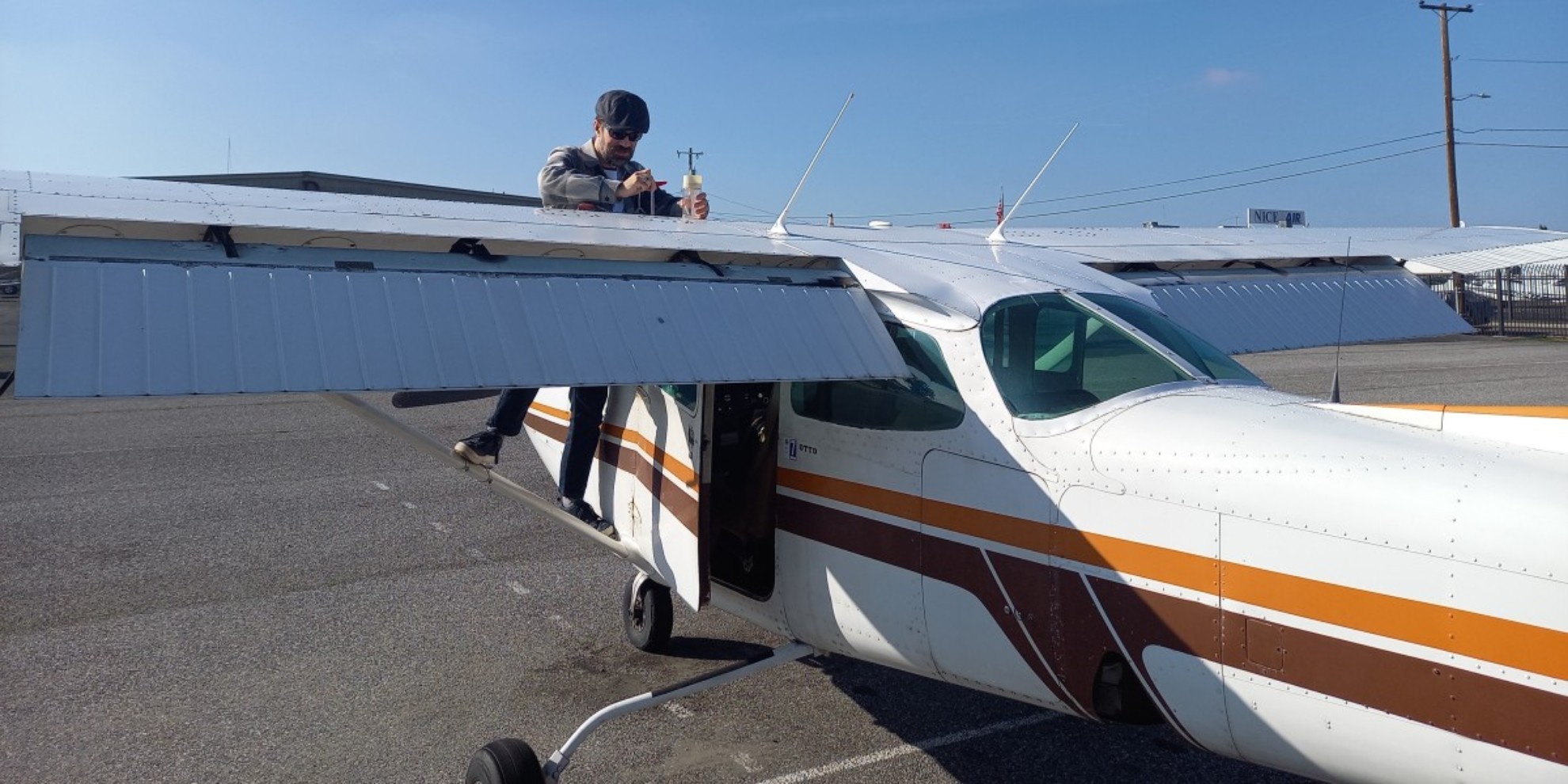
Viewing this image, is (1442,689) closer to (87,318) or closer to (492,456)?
(87,318)

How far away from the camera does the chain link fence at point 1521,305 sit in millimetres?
31969

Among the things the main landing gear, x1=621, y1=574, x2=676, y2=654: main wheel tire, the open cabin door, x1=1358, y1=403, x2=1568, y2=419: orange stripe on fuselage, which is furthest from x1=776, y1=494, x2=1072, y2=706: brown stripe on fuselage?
x1=621, y1=574, x2=676, y2=654: main wheel tire

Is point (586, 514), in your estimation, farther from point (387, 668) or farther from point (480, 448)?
point (387, 668)

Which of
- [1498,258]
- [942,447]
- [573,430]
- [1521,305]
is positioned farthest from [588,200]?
[1521,305]

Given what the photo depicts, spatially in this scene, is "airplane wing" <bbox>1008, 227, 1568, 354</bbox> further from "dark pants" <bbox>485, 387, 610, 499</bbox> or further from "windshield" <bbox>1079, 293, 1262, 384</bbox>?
"dark pants" <bbox>485, 387, 610, 499</bbox>

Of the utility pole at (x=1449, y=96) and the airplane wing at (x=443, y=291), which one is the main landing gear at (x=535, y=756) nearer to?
the airplane wing at (x=443, y=291)

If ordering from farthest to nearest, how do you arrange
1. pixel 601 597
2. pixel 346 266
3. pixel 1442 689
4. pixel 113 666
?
1. pixel 601 597
2. pixel 113 666
3. pixel 346 266
4. pixel 1442 689

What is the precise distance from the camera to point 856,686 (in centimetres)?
579

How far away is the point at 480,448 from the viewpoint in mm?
5484

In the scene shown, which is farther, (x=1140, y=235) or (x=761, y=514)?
(x=1140, y=235)

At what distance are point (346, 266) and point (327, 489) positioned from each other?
7.95m

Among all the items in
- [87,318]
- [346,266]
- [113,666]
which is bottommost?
[113,666]

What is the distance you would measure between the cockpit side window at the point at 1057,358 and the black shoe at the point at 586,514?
91.5 inches

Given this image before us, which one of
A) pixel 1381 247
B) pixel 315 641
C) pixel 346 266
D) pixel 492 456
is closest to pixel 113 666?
pixel 315 641
